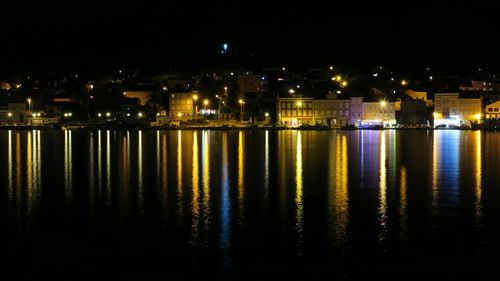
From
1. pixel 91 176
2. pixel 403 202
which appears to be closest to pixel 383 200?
pixel 403 202

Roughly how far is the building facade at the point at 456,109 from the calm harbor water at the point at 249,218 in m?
27.0

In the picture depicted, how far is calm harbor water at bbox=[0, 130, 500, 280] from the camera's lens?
356 inches

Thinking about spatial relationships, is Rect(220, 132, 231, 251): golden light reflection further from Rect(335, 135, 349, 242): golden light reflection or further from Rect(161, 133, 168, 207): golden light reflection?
Rect(335, 135, 349, 242): golden light reflection

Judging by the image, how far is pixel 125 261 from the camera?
9.25m

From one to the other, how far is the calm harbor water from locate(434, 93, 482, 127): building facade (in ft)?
88.4

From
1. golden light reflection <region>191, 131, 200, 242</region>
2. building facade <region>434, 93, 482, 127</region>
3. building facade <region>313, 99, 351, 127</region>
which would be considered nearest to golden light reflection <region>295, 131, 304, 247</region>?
golden light reflection <region>191, 131, 200, 242</region>

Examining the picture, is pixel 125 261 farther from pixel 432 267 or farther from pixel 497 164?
pixel 497 164

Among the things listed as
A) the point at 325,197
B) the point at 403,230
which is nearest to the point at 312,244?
the point at 403,230

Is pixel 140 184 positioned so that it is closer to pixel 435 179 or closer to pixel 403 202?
pixel 403 202

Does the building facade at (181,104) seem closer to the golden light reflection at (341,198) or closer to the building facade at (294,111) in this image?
the building facade at (294,111)

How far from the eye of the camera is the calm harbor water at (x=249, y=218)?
29.7 feet

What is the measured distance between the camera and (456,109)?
159 ft

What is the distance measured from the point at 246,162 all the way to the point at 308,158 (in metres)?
2.62


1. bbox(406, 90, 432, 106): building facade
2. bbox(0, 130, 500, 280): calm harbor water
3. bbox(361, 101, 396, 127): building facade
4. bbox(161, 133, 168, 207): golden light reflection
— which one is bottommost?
bbox(0, 130, 500, 280): calm harbor water
